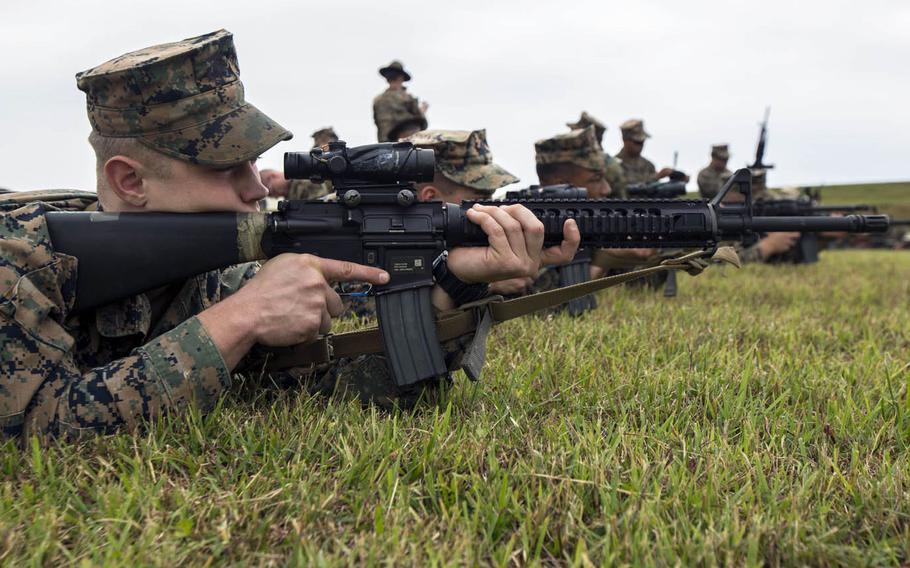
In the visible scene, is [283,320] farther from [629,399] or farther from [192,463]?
[629,399]

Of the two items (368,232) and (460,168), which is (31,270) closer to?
(368,232)

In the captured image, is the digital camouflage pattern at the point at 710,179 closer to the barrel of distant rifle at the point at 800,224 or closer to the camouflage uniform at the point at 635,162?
the camouflage uniform at the point at 635,162

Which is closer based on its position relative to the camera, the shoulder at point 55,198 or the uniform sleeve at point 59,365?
the uniform sleeve at point 59,365

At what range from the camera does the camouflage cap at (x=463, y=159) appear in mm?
5258

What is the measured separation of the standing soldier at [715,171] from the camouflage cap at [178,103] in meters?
13.7

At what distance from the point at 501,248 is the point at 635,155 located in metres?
10.8

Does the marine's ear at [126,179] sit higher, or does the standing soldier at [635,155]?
the standing soldier at [635,155]

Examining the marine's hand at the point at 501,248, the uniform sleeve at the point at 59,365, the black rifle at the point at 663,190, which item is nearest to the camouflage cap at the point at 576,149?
the black rifle at the point at 663,190

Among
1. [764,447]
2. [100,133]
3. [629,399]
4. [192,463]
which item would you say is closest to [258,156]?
[100,133]

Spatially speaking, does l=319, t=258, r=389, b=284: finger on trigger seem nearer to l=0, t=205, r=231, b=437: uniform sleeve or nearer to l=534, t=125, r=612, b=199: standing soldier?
l=0, t=205, r=231, b=437: uniform sleeve

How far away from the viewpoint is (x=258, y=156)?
238 centimetres

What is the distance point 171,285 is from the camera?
2537mm

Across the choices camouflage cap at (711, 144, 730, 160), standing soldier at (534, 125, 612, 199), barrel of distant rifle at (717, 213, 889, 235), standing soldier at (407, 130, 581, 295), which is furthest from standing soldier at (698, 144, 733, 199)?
barrel of distant rifle at (717, 213, 889, 235)

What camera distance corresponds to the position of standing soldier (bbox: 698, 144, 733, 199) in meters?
14.6
